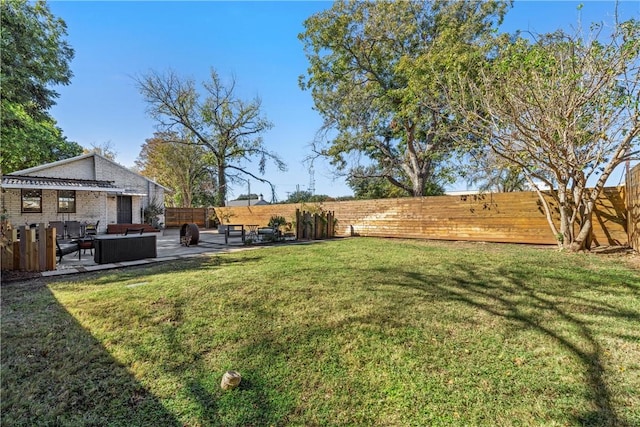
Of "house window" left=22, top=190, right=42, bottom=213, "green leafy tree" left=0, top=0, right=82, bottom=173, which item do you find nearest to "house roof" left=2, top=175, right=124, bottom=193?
"house window" left=22, top=190, right=42, bottom=213

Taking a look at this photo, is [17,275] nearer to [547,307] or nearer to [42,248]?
[42,248]

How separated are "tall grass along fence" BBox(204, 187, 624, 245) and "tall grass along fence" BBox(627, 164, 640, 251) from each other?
1.15ft

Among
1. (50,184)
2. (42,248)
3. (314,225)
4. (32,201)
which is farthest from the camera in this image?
(32,201)

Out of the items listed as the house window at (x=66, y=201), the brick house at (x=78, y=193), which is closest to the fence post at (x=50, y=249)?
the brick house at (x=78, y=193)

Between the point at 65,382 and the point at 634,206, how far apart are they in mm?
10683

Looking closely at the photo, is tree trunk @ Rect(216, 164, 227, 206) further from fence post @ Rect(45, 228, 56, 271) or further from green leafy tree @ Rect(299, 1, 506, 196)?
fence post @ Rect(45, 228, 56, 271)

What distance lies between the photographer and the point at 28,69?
10.5m

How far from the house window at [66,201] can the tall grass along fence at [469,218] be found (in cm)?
1291

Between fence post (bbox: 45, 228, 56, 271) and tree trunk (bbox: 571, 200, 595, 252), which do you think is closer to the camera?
fence post (bbox: 45, 228, 56, 271)

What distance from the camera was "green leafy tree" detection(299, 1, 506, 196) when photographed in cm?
1523

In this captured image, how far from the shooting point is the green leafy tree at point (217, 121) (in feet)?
81.4

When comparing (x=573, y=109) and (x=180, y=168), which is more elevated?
(x=180, y=168)

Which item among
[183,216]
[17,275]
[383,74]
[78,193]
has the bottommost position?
[17,275]

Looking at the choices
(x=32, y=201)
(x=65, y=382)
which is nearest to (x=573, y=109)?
(x=65, y=382)
